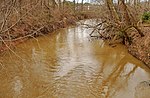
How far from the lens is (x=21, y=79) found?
1038 cm

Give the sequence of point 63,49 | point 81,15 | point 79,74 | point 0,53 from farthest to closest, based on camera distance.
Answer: point 81,15 < point 63,49 < point 0,53 < point 79,74

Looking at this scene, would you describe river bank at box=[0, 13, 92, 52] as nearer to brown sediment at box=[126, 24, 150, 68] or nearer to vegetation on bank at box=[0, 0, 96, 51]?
vegetation on bank at box=[0, 0, 96, 51]

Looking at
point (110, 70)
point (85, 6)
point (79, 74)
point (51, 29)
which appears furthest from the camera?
point (85, 6)

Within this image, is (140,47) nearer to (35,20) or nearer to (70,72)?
(70,72)

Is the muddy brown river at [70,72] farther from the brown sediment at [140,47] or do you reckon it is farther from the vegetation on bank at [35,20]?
the vegetation on bank at [35,20]

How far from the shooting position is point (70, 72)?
11.6 m

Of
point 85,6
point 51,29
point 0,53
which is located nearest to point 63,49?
point 0,53

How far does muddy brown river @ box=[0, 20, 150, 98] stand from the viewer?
30.6 ft

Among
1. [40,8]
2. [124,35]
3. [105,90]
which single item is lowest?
[105,90]

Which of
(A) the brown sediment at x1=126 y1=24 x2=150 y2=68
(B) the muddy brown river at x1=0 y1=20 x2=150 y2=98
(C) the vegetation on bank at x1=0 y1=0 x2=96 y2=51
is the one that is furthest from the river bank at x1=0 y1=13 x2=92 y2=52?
(A) the brown sediment at x1=126 y1=24 x2=150 y2=68

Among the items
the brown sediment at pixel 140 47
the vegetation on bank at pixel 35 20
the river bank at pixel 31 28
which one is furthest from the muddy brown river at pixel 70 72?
the vegetation on bank at pixel 35 20

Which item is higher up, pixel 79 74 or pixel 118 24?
pixel 118 24

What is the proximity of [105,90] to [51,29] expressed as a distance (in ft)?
51.0

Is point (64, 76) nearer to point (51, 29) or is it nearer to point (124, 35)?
point (124, 35)
